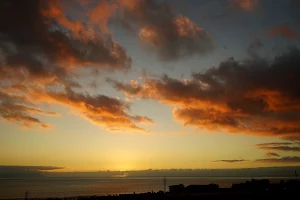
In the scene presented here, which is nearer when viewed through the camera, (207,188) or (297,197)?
(297,197)

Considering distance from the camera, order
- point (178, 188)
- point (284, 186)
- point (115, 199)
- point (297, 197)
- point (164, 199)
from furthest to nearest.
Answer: point (178, 188)
point (284, 186)
point (115, 199)
point (164, 199)
point (297, 197)

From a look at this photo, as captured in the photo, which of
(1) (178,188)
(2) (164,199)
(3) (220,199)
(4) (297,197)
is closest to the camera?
(4) (297,197)

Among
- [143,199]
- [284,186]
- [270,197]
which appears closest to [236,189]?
[284,186]

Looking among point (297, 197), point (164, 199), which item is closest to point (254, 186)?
point (297, 197)

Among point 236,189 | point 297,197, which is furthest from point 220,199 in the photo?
point 236,189

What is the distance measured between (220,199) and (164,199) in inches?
527

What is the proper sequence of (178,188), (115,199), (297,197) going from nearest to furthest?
(297,197)
(115,199)
(178,188)

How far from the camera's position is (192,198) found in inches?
2329

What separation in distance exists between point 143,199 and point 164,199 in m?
5.11

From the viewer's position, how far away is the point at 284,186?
7612 centimetres

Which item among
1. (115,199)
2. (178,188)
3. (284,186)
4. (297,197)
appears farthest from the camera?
(178,188)

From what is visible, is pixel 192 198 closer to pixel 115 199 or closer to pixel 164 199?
pixel 164 199

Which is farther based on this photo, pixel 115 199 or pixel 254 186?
pixel 254 186

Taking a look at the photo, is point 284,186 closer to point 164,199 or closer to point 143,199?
point 164,199
